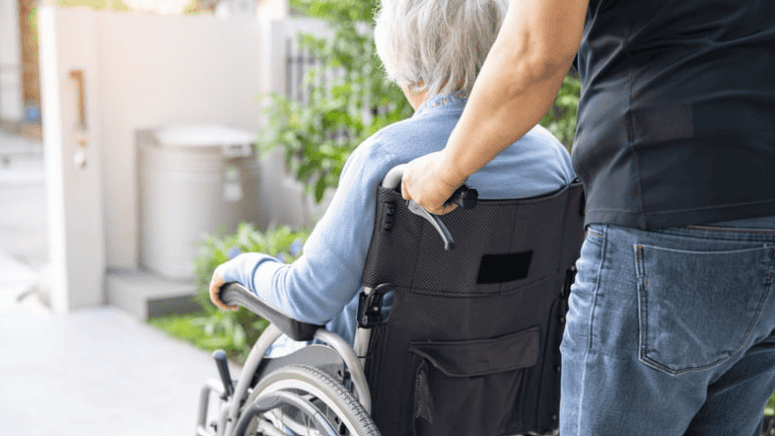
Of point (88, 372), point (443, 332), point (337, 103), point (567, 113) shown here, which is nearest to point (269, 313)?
point (443, 332)

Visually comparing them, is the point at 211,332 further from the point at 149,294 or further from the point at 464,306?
the point at 464,306

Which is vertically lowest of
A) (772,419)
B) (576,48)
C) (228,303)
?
(772,419)

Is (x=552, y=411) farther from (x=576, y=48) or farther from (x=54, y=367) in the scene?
(x=54, y=367)

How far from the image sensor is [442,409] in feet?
5.74

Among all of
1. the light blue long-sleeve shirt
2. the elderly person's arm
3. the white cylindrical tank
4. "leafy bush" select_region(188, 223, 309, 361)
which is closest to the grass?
"leafy bush" select_region(188, 223, 309, 361)

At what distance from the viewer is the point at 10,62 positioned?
1658 cm

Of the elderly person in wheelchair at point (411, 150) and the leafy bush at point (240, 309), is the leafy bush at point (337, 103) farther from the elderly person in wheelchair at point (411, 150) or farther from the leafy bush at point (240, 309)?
the elderly person in wheelchair at point (411, 150)

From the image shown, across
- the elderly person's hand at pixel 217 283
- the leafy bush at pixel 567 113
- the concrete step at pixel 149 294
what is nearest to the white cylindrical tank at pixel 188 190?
the concrete step at pixel 149 294

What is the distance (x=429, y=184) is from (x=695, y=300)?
43 centimetres

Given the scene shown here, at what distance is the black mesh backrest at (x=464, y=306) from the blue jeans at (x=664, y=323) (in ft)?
1.49

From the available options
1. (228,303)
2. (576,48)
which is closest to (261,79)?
(228,303)

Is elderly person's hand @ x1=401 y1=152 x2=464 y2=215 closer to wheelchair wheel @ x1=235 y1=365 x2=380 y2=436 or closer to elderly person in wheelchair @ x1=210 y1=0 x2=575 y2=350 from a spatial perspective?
elderly person in wheelchair @ x1=210 y1=0 x2=575 y2=350

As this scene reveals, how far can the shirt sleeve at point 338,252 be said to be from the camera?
166 cm

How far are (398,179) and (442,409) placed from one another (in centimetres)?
48
